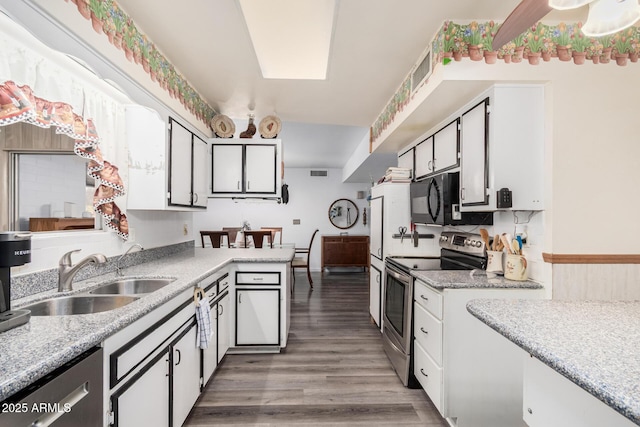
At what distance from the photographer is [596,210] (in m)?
1.83

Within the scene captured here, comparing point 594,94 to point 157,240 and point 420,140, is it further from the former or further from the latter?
point 157,240

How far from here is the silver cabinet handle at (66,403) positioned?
2.56 feet

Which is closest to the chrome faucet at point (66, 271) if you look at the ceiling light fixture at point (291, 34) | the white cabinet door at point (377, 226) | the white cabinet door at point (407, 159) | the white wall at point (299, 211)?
the ceiling light fixture at point (291, 34)

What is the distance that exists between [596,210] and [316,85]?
7.26 feet

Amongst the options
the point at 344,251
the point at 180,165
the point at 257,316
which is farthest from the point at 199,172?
the point at 344,251

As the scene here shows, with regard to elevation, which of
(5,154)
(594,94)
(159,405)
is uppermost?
(594,94)

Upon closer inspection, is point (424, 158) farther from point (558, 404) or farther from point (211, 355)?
point (211, 355)

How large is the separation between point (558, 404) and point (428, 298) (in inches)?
46.1

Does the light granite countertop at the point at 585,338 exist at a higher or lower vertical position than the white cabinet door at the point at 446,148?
lower

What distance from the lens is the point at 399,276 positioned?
8.31 ft

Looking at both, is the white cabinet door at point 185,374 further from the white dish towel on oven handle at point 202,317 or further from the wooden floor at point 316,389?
the wooden floor at point 316,389

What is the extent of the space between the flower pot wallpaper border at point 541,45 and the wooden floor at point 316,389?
225cm

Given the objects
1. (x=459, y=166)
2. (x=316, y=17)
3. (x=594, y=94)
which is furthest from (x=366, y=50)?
(x=594, y=94)

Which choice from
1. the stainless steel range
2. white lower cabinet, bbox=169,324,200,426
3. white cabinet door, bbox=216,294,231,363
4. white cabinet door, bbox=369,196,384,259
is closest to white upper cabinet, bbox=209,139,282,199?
white cabinet door, bbox=369,196,384,259
